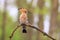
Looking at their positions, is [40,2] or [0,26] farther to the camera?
[0,26]

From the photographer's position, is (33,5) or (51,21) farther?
(33,5)

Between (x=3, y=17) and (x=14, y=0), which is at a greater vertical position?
(x=14, y=0)

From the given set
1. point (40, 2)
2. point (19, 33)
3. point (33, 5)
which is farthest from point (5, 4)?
point (19, 33)

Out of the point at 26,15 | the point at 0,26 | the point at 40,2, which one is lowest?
the point at 0,26

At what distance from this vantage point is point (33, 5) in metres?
6.02

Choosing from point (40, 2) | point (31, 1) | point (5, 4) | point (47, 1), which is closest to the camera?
point (40, 2)

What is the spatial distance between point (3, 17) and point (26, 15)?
564cm

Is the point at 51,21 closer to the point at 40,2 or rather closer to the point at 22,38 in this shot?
the point at 40,2

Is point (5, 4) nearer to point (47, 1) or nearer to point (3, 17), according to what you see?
point (3, 17)

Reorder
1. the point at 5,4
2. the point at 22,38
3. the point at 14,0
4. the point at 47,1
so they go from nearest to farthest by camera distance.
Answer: the point at 22,38 → the point at 47,1 → the point at 5,4 → the point at 14,0

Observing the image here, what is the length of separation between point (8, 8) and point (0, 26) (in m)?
0.67

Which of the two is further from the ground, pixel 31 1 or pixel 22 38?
pixel 31 1

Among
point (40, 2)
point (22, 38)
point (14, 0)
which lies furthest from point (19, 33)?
point (14, 0)

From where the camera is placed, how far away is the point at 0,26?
274 inches
